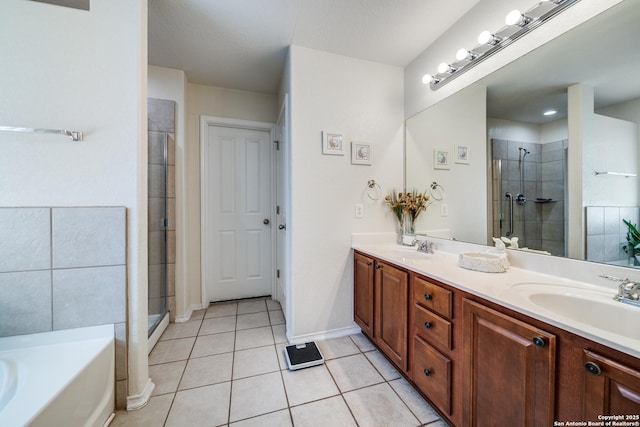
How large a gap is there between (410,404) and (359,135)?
196 cm

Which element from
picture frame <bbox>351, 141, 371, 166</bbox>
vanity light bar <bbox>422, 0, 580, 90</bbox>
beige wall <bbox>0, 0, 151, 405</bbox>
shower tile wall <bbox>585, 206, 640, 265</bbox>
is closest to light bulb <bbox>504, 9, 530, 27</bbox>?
vanity light bar <bbox>422, 0, 580, 90</bbox>

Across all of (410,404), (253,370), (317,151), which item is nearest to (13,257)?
(253,370)

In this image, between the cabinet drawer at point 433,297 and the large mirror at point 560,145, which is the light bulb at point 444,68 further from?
the cabinet drawer at point 433,297

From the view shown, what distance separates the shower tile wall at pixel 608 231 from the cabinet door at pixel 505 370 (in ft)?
2.05

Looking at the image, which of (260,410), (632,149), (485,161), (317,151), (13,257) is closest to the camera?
(632,149)

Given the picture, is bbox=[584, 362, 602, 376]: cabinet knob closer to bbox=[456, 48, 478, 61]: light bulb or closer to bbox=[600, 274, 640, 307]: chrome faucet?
bbox=[600, 274, 640, 307]: chrome faucet

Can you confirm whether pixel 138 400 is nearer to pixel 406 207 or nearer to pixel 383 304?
pixel 383 304

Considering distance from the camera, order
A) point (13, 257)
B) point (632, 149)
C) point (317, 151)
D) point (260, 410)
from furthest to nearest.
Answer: point (317, 151), point (260, 410), point (13, 257), point (632, 149)

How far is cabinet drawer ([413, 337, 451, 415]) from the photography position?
1102 millimetres

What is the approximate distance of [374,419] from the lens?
4.03ft

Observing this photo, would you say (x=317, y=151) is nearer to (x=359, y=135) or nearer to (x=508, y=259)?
(x=359, y=135)

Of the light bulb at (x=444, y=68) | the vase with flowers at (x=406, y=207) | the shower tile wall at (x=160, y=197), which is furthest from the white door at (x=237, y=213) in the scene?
the light bulb at (x=444, y=68)

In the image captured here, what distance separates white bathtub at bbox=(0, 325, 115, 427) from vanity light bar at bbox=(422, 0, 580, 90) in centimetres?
265

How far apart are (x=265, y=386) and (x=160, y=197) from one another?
1.83m
